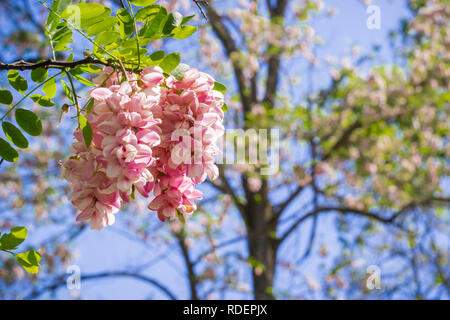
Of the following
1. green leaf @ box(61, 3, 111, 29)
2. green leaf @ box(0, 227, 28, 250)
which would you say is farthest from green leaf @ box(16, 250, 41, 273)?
green leaf @ box(61, 3, 111, 29)

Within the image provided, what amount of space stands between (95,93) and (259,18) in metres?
6.42

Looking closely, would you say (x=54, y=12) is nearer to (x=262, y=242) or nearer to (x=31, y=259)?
(x=31, y=259)

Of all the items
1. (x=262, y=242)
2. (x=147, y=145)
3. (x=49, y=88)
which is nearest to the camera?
(x=147, y=145)

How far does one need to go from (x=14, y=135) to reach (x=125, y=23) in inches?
16.8

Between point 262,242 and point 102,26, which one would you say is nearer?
point 102,26

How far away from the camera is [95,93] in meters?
1.04

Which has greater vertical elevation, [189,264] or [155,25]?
[189,264]

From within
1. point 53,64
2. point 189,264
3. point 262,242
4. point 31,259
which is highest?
point 262,242

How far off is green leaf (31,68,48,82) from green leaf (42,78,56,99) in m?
0.03

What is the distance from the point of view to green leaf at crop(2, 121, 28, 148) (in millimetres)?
1238

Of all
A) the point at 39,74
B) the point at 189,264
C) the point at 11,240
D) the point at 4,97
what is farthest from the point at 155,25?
the point at 189,264

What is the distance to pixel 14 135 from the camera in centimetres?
124

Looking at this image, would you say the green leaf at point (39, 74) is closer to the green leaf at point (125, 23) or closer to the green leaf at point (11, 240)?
the green leaf at point (125, 23)
